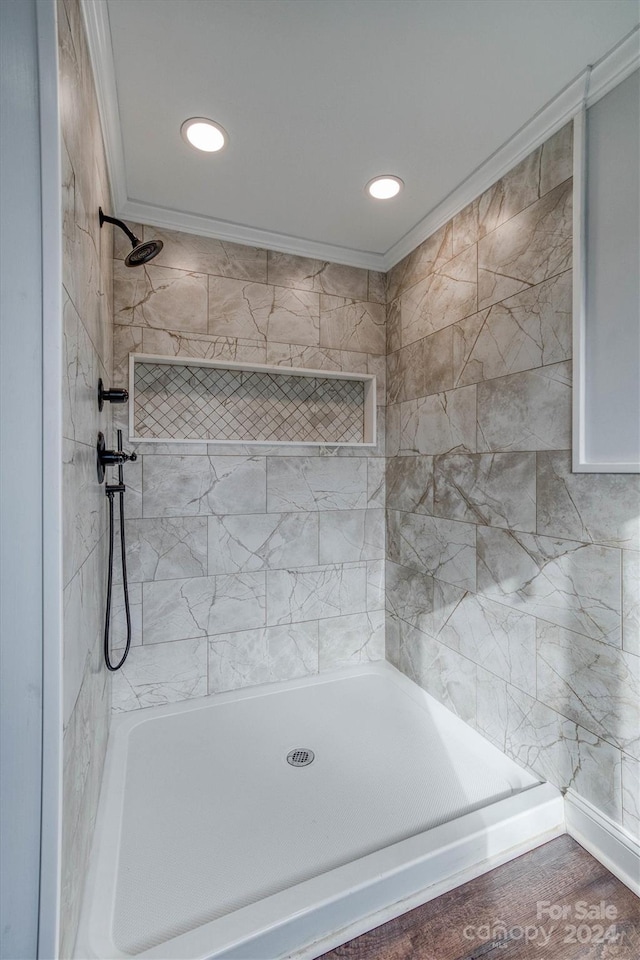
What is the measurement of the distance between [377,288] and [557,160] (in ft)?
3.84

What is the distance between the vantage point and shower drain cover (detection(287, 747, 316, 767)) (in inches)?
69.9

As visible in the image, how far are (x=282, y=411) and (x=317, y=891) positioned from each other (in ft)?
6.54

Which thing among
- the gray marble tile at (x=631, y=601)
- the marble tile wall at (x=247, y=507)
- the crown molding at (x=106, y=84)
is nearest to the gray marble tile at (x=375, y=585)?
the marble tile wall at (x=247, y=507)

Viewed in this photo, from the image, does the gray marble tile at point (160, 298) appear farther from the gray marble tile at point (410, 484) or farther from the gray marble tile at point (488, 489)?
the gray marble tile at point (488, 489)

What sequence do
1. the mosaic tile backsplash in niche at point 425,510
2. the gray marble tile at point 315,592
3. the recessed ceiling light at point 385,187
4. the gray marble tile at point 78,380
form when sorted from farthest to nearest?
the gray marble tile at point 315,592
the recessed ceiling light at point 385,187
the mosaic tile backsplash in niche at point 425,510
the gray marble tile at point 78,380

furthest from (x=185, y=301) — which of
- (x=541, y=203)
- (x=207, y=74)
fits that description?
(x=541, y=203)

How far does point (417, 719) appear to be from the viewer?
81.4 inches

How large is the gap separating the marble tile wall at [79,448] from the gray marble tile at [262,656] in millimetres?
720

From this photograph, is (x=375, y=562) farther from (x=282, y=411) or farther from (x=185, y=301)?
(x=185, y=301)

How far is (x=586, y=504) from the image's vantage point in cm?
143

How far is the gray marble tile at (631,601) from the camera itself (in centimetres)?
128

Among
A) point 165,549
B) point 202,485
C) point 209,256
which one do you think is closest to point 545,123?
point 209,256

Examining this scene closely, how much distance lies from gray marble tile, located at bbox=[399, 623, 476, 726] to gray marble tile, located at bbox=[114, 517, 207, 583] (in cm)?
120

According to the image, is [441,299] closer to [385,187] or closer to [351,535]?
[385,187]
